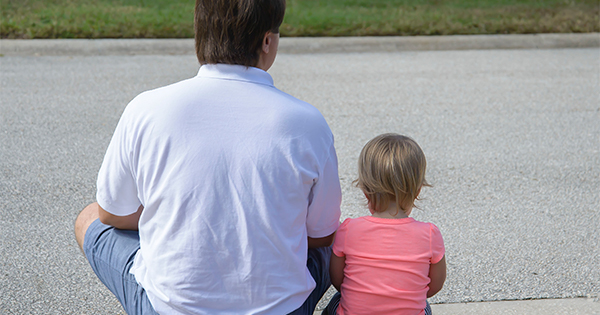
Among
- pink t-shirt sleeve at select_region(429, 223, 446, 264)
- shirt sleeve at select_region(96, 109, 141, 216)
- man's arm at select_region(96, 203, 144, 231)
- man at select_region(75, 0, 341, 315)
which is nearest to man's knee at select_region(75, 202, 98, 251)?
man's arm at select_region(96, 203, 144, 231)

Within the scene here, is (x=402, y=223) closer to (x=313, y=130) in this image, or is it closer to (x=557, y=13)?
(x=313, y=130)

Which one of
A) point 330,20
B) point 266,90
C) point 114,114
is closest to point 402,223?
point 266,90

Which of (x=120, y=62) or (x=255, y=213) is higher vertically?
(x=255, y=213)

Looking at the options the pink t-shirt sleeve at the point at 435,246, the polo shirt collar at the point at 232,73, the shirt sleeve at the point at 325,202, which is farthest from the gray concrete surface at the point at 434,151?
the polo shirt collar at the point at 232,73

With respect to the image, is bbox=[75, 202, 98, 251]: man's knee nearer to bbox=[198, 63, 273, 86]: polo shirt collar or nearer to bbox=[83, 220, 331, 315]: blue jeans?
bbox=[83, 220, 331, 315]: blue jeans

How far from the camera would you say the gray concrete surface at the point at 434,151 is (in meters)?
2.82

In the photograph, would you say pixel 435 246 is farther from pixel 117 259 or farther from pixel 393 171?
pixel 117 259

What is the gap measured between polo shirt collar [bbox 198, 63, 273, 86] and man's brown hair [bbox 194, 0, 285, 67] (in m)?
0.02

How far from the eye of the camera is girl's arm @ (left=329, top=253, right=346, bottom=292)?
2002 millimetres

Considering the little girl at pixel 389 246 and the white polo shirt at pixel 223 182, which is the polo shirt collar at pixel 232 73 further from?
the little girl at pixel 389 246

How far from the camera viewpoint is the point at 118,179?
173 centimetres

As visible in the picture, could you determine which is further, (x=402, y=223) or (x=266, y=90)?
(x=402, y=223)

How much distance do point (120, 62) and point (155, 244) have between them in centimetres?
568

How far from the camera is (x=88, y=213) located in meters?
2.23
